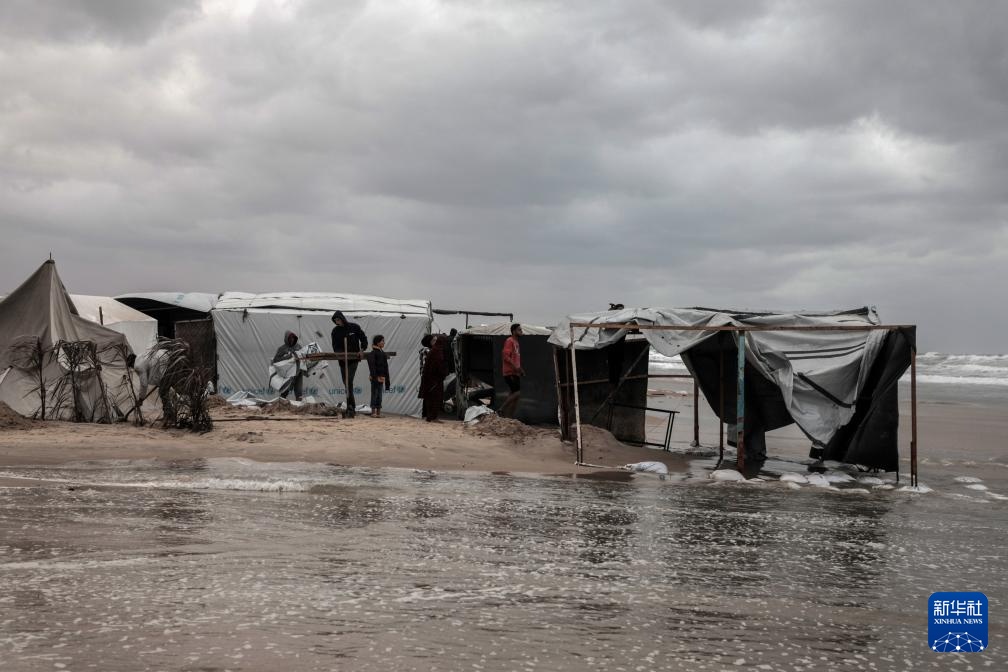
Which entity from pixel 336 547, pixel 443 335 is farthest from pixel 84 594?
pixel 443 335

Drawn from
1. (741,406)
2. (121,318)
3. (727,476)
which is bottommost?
(727,476)

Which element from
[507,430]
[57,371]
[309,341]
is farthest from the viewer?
[309,341]

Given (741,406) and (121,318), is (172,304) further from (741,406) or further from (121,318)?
(741,406)

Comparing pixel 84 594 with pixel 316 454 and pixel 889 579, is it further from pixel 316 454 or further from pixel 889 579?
pixel 316 454

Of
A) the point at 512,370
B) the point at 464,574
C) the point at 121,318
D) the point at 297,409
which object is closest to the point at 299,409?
the point at 297,409

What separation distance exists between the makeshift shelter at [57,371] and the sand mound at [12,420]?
0.33 meters

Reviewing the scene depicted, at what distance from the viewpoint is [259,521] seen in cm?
742

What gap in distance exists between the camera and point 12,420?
1353cm

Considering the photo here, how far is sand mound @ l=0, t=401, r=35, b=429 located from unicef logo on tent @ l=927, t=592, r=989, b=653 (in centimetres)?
1280

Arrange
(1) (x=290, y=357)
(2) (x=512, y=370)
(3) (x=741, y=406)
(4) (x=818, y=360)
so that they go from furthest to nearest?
1. (1) (x=290, y=357)
2. (2) (x=512, y=370)
3. (4) (x=818, y=360)
4. (3) (x=741, y=406)

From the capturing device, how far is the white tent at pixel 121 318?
22508 mm

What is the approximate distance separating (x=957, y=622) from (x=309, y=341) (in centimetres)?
1619

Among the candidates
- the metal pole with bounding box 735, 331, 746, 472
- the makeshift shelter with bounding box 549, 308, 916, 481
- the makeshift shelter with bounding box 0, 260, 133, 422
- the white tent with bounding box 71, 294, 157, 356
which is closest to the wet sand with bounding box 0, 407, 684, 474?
the makeshift shelter with bounding box 0, 260, 133, 422

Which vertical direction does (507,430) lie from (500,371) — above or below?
below
